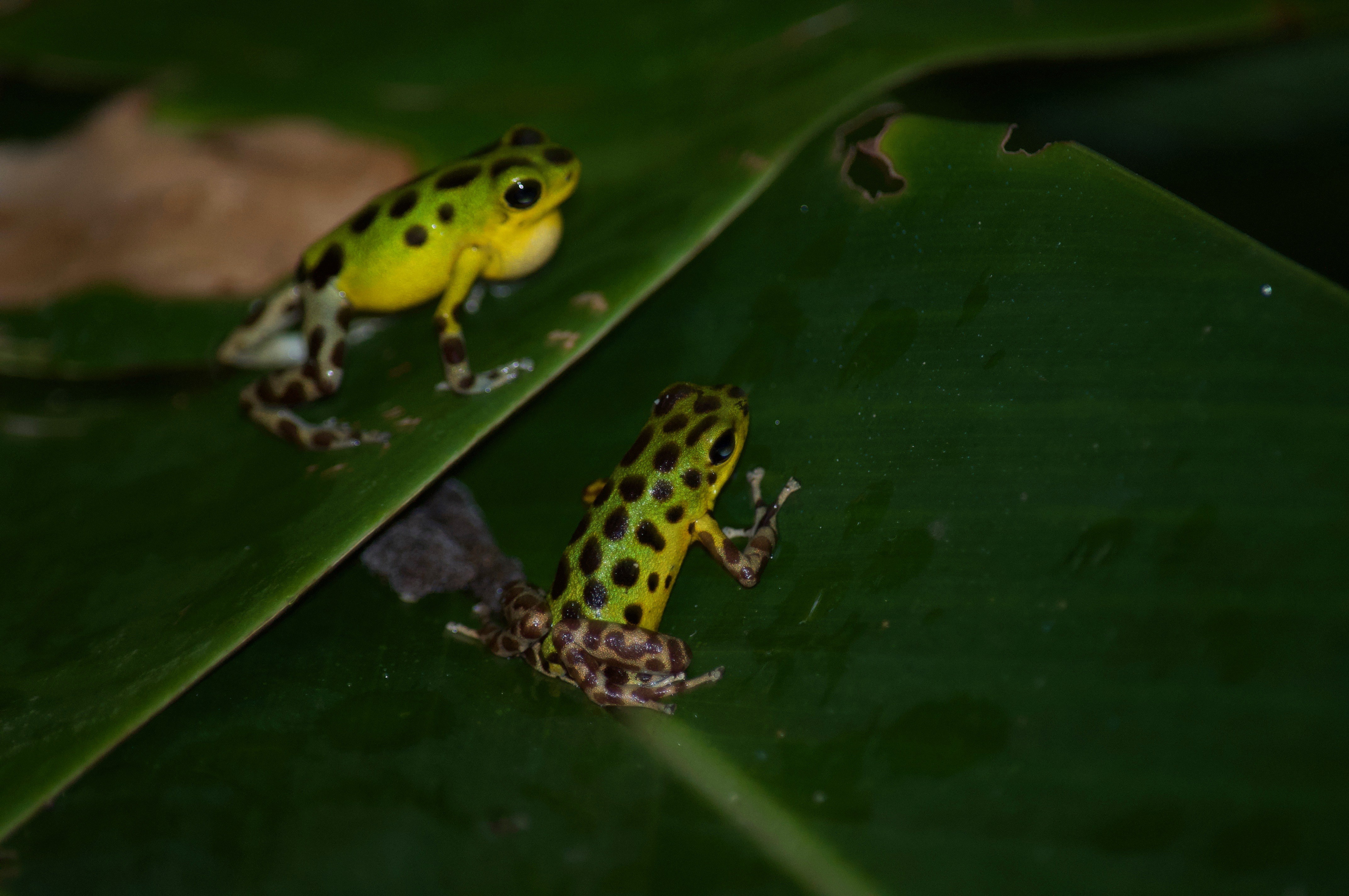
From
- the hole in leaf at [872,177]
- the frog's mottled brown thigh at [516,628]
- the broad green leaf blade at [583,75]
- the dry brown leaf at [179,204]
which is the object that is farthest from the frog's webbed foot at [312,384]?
the hole in leaf at [872,177]

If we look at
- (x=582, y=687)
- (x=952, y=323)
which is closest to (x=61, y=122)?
(x=582, y=687)

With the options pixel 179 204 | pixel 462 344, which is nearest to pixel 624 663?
pixel 462 344

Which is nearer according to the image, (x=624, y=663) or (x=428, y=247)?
(x=624, y=663)

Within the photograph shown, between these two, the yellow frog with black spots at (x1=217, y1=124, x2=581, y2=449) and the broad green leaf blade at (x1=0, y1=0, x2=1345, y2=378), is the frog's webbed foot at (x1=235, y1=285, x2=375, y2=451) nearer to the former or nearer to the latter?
the yellow frog with black spots at (x1=217, y1=124, x2=581, y2=449)

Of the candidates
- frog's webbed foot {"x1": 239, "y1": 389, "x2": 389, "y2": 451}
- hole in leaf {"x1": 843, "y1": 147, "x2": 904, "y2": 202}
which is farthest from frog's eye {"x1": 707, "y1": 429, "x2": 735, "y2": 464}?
frog's webbed foot {"x1": 239, "y1": 389, "x2": 389, "y2": 451}

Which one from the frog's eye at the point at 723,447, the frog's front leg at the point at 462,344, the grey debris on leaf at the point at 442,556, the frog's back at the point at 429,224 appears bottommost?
the grey debris on leaf at the point at 442,556

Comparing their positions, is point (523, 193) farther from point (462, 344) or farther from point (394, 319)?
point (394, 319)

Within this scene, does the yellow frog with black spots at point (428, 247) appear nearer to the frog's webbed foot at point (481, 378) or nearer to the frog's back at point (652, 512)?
the frog's webbed foot at point (481, 378)
